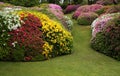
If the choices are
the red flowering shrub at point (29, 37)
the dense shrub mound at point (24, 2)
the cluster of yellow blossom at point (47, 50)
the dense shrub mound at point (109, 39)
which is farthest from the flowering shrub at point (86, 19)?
the dense shrub mound at point (24, 2)

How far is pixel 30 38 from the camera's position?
1245 cm

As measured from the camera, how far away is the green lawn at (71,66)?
35.2 ft

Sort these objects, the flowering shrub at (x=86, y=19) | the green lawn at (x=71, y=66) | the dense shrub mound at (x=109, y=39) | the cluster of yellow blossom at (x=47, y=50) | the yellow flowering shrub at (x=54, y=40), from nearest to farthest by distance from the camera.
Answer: the green lawn at (x=71, y=66)
the cluster of yellow blossom at (x=47, y=50)
the yellow flowering shrub at (x=54, y=40)
the dense shrub mound at (x=109, y=39)
the flowering shrub at (x=86, y=19)

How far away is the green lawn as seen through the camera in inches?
423

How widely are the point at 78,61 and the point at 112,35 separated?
2296 millimetres

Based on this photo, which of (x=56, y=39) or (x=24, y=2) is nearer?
(x=56, y=39)

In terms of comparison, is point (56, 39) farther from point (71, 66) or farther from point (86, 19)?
point (86, 19)

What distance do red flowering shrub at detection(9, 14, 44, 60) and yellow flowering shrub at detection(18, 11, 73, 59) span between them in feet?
0.83

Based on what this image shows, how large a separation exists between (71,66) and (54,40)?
1713 millimetres

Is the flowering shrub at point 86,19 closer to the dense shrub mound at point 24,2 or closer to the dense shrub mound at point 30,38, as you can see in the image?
the dense shrub mound at point 30,38

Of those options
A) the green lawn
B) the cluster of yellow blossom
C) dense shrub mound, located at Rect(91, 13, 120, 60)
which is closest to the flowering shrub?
dense shrub mound, located at Rect(91, 13, 120, 60)

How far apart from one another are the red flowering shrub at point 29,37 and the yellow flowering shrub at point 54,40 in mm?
252

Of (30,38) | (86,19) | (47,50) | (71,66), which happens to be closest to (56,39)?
(47,50)

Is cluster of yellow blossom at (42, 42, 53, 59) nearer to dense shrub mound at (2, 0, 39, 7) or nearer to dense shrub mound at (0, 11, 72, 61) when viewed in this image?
dense shrub mound at (0, 11, 72, 61)
